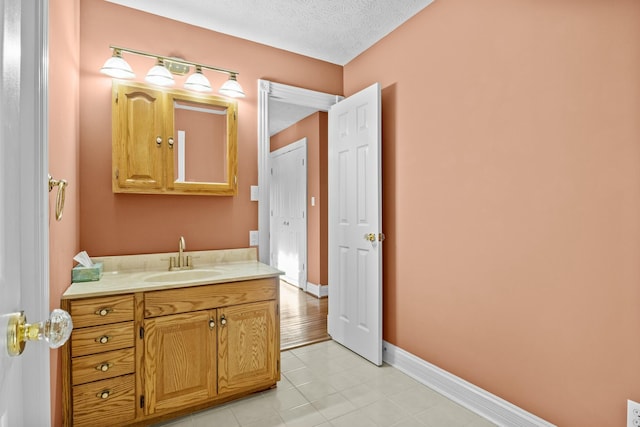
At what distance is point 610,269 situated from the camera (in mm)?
1412

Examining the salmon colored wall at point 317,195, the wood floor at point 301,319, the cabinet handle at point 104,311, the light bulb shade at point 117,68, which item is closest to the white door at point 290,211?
the salmon colored wall at point 317,195

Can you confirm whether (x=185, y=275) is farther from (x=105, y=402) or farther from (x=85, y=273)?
(x=105, y=402)

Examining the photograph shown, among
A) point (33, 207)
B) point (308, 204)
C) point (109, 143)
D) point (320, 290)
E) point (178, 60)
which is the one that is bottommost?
point (320, 290)

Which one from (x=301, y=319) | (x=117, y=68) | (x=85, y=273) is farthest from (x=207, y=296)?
(x=301, y=319)

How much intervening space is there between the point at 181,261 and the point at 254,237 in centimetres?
58

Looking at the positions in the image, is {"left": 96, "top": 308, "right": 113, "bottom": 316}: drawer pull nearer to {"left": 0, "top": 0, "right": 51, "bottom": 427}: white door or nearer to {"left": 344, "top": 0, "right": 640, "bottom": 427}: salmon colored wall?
{"left": 0, "top": 0, "right": 51, "bottom": 427}: white door

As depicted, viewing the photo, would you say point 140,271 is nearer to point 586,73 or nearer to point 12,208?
point 12,208

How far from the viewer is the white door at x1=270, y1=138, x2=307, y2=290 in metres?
4.82

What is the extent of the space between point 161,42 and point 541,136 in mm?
2492

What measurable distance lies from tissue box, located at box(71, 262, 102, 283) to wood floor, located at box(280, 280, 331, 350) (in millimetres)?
1565

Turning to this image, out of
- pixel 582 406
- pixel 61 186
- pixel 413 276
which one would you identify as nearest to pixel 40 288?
pixel 61 186

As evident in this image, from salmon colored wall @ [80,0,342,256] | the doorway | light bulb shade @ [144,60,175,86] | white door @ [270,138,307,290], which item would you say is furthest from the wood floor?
light bulb shade @ [144,60,175,86]

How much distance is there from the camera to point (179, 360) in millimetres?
1885

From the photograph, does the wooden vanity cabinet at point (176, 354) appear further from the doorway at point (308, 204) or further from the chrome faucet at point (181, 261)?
the doorway at point (308, 204)
